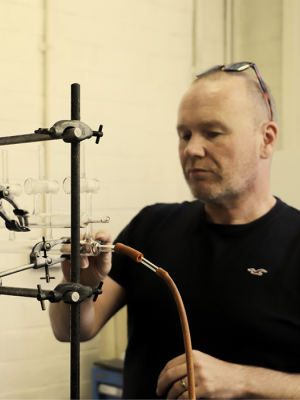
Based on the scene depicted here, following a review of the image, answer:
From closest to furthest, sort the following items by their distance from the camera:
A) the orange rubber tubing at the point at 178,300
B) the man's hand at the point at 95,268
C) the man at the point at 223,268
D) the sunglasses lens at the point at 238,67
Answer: the orange rubber tubing at the point at 178,300 → the man's hand at the point at 95,268 → the man at the point at 223,268 → the sunglasses lens at the point at 238,67

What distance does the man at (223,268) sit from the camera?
1149mm

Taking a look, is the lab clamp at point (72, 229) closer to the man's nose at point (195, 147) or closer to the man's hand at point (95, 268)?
the man's hand at point (95, 268)

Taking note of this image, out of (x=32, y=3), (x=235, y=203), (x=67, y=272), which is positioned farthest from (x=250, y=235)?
(x=32, y=3)

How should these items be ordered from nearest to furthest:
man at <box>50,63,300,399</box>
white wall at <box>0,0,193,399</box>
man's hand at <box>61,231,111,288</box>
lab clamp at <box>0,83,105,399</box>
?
lab clamp at <box>0,83,105,399</box>
man's hand at <box>61,231,111,288</box>
man at <box>50,63,300,399</box>
white wall at <box>0,0,193,399</box>

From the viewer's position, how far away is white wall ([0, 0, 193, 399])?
1.71 metres

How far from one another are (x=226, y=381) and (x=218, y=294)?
0.79ft

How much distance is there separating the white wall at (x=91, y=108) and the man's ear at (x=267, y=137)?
2.46ft

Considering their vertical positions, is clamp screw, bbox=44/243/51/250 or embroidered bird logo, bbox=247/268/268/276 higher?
clamp screw, bbox=44/243/51/250

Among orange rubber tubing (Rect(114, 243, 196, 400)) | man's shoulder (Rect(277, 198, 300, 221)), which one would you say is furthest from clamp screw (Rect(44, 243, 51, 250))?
man's shoulder (Rect(277, 198, 300, 221))

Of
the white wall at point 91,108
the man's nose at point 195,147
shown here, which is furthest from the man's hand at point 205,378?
the white wall at point 91,108

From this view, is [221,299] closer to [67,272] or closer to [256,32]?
[67,272]

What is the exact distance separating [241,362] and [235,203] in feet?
1.44

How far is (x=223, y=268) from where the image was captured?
125 cm

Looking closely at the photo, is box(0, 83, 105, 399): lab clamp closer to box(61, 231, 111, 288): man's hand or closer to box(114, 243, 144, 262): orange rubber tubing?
box(114, 243, 144, 262): orange rubber tubing
